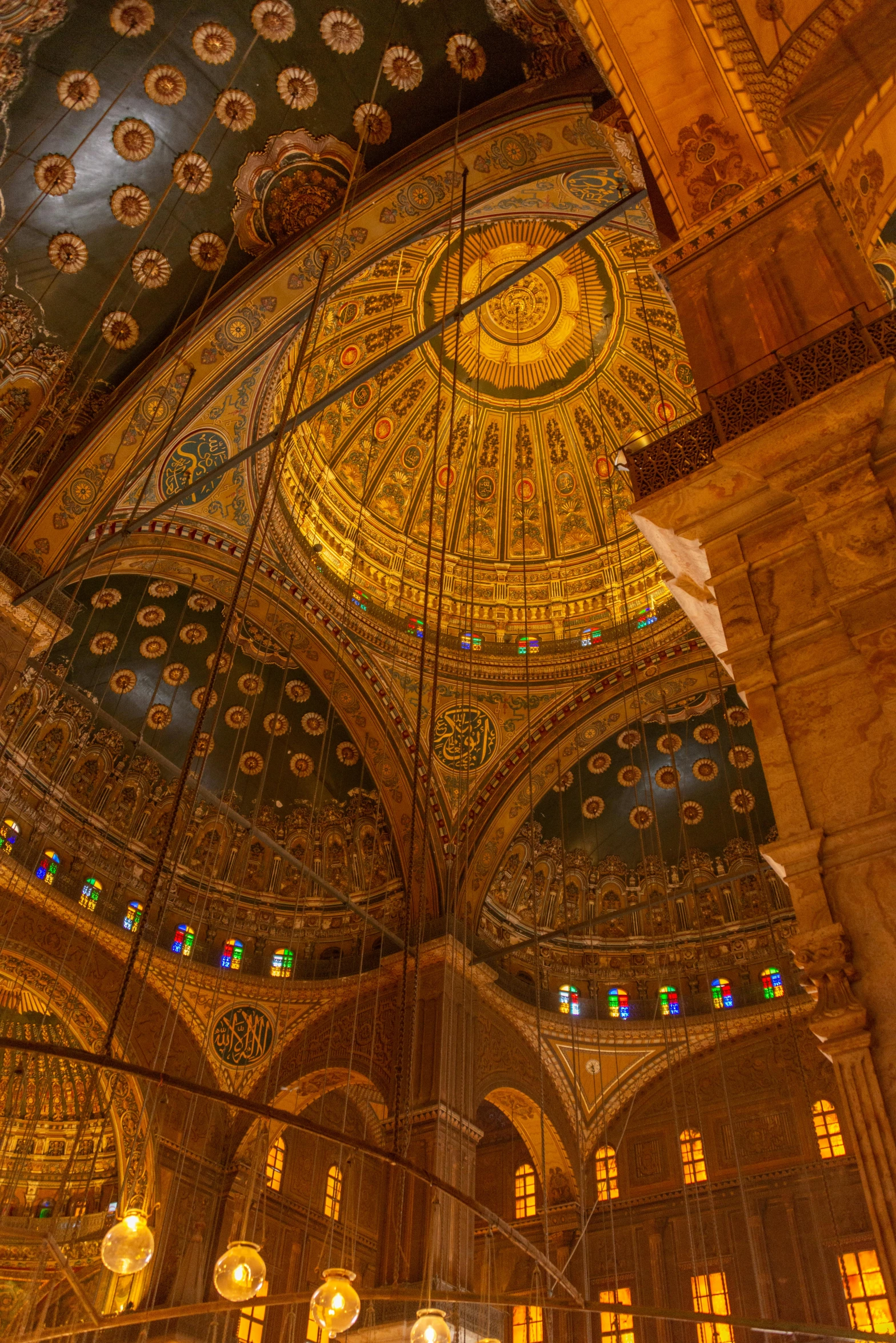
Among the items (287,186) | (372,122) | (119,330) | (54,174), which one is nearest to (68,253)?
(54,174)

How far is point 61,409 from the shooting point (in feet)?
29.7

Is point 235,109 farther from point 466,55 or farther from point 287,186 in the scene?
point 466,55

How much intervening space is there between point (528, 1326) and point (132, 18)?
1375cm

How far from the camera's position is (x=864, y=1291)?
33.2 feet

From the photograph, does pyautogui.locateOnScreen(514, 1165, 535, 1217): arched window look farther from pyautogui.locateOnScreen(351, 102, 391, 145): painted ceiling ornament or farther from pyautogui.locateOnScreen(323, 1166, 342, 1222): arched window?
pyautogui.locateOnScreen(351, 102, 391, 145): painted ceiling ornament

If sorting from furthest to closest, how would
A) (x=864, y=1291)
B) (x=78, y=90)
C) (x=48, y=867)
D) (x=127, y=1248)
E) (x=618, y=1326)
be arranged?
(x=618, y=1326)
(x=48, y=867)
(x=864, y=1291)
(x=78, y=90)
(x=127, y=1248)

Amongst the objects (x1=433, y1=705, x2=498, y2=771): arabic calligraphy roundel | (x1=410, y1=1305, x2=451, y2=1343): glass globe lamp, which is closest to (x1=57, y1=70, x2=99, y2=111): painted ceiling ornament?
(x1=433, y1=705, x2=498, y2=771): arabic calligraphy roundel

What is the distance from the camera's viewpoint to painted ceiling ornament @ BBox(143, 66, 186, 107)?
8.16m

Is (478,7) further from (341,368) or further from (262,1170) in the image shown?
(262,1170)

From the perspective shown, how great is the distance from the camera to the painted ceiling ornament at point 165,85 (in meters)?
8.16

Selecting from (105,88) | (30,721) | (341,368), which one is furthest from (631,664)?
(105,88)

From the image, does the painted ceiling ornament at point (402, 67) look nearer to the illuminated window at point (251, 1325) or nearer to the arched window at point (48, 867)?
the arched window at point (48, 867)

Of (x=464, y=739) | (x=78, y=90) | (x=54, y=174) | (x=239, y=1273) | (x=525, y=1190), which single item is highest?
(x=78, y=90)

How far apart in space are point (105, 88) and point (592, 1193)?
12.4 metres
